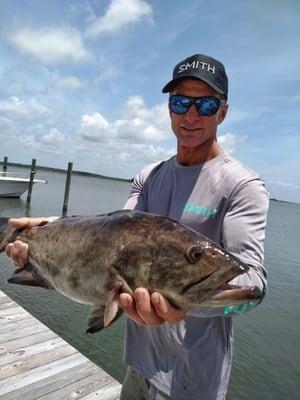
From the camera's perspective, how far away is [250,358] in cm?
1105

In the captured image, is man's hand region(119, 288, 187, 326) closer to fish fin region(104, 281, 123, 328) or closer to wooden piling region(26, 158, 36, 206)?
fish fin region(104, 281, 123, 328)

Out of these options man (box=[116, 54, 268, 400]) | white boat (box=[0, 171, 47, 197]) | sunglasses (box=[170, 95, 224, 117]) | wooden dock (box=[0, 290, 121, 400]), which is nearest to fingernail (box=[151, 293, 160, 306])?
man (box=[116, 54, 268, 400])

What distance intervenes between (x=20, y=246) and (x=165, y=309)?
1.77 m

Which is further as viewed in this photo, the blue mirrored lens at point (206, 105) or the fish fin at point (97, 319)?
the blue mirrored lens at point (206, 105)

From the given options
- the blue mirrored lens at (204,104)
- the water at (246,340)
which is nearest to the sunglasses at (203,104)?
the blue mirrored lens at (204,104)

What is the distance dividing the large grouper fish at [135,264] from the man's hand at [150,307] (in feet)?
0.16

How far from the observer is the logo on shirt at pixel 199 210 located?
262 cm

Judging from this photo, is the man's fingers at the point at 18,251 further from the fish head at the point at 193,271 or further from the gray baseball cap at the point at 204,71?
the gray baseball cap at the point at 204,71

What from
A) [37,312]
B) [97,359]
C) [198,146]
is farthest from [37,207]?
[198,146]

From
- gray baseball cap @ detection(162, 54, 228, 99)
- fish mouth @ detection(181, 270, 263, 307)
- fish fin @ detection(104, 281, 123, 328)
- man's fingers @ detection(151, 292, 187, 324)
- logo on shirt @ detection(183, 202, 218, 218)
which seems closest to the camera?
fish mouth @ detection(181, 270, 263, 307)

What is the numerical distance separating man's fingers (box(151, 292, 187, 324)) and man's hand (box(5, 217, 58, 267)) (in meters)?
1.57

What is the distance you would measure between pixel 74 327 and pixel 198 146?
8847 millimetres

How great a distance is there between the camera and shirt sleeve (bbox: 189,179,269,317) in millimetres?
2162

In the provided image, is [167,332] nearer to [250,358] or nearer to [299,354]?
[250,358]
